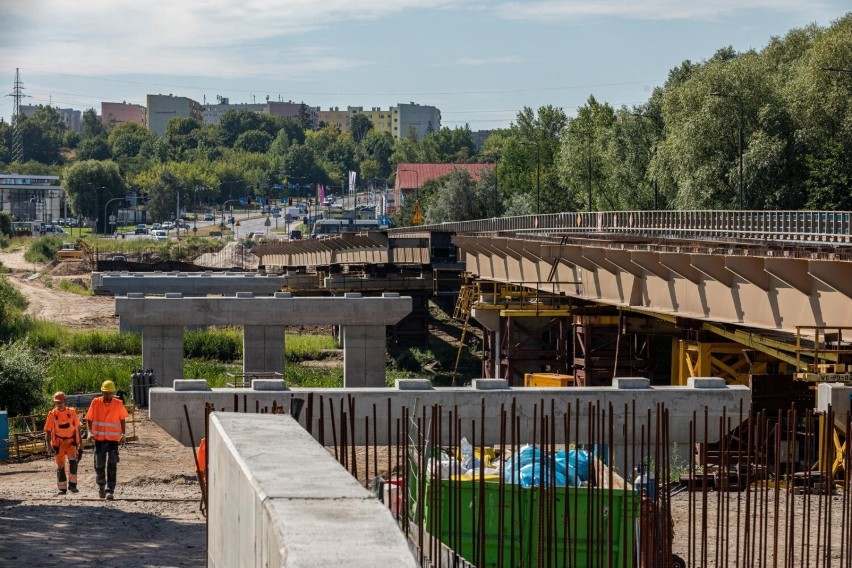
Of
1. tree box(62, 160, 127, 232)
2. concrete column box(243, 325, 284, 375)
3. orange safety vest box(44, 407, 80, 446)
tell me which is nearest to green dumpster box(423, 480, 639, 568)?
orange safety vest box(44, 407, 80, 446)

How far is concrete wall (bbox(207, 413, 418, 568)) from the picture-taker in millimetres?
6789

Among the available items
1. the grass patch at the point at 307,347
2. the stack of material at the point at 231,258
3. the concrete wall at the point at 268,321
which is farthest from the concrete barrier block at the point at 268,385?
the stack of material at the point at 231,258

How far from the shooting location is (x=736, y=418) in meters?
22.8

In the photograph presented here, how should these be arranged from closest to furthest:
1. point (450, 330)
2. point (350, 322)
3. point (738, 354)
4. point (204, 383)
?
point (204, 383), point (738, 354), point (350, 322), point (450, 330)

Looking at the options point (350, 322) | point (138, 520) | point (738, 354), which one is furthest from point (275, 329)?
point (138, 520)

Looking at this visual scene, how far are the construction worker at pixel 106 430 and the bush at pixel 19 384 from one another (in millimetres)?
13928

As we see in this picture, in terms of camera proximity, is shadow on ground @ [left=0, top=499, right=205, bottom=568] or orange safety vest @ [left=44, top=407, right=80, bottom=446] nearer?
shadow on ground @ [left=0, top=499, right=205, bottom=568]

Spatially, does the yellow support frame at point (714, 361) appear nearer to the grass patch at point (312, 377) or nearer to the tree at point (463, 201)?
the grass patch at point (312, 377)

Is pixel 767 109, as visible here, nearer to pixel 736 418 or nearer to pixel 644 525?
pixel 736 418

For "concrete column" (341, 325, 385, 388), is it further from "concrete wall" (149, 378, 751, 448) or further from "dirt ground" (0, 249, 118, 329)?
"dirt ground" (0, 249, 118, 329)

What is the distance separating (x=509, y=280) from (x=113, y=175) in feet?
441

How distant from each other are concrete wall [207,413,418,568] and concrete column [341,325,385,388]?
1135 inches

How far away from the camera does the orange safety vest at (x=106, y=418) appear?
18.6 meters

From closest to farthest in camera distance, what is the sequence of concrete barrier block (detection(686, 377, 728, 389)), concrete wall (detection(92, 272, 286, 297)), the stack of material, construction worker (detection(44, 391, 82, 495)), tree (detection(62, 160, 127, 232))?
construction worker (detection(44, 391, 82, 495)), concrete barrier block (detection(686, 377, 728, 389)), concrete wall (detection(92, 272, 286, 297)), the stack of material, tree (detection(62, 160, 127, 232))
